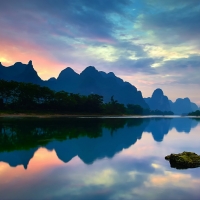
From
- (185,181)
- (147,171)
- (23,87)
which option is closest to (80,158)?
(147,171)

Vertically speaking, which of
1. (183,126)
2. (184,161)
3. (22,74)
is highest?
(22,74)

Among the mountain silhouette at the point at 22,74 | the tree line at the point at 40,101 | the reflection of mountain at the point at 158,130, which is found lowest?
the reflection of mountain at the point at 158,130

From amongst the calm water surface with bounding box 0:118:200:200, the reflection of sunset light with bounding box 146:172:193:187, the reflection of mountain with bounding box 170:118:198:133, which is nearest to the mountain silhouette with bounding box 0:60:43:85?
the reflection of mountain with bounding box 170:118:198:133

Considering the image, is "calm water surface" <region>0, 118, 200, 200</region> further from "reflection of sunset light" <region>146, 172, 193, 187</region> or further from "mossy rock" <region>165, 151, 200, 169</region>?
"mossy rock" <region>165, 151, 200, 169</region>

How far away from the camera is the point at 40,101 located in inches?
2419

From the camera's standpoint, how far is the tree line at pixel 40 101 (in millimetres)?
52588

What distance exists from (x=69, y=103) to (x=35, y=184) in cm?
5847

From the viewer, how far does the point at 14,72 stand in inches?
7480

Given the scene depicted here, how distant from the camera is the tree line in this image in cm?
5259

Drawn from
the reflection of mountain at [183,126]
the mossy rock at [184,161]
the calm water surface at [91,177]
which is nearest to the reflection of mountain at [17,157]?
the calm water surface at [91,177]

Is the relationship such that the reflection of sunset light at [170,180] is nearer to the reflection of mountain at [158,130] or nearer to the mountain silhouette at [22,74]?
the reflection of mountain at [158,130]

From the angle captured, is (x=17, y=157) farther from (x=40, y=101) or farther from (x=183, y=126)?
(x=40, y=101)

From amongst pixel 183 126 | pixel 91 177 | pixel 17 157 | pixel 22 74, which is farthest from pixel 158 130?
pixel 22 74

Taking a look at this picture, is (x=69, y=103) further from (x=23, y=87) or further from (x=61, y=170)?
(x=61, y=170)
